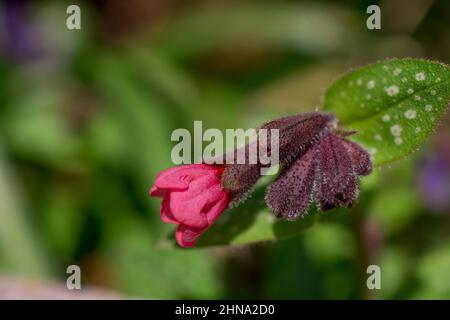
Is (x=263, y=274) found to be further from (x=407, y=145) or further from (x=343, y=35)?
(x=343, y=35)

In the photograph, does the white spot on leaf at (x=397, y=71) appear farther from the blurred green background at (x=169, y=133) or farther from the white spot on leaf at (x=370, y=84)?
the blurred green background at (x=169, y=133)

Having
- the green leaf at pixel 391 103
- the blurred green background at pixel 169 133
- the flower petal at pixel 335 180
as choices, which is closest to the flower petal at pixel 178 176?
the flower petal at pixel 335 180

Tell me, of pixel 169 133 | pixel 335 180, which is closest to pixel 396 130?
pixel 335 180

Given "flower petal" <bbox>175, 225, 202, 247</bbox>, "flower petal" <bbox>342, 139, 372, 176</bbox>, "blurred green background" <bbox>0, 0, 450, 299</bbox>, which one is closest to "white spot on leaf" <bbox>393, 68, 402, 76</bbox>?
"flower petal" <bbox>342, 139, 372, 176</bbox>

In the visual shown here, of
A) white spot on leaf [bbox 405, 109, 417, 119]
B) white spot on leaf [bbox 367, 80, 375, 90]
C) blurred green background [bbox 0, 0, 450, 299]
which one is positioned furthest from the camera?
blurred green background [bbox 0, 0, 450, 299]

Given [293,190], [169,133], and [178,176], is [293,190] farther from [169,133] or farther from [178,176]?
[169,133]

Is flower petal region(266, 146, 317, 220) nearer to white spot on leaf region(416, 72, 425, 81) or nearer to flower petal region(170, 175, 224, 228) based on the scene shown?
flower petal region(170, 175, 224, 228)

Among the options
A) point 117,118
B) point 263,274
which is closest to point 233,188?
point 263,274
